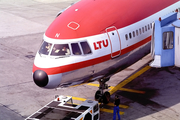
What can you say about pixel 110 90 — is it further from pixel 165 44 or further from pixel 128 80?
pixel 165 44

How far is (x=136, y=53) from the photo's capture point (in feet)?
81.3

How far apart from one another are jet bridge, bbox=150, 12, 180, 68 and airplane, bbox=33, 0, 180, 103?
1.29m

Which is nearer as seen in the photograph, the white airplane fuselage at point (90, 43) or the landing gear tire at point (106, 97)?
the white airplane fuselage at point (90, 43)

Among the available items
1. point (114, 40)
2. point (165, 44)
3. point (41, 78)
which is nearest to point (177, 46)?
point (165, 44)

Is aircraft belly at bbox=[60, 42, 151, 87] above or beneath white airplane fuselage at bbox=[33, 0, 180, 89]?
beneath

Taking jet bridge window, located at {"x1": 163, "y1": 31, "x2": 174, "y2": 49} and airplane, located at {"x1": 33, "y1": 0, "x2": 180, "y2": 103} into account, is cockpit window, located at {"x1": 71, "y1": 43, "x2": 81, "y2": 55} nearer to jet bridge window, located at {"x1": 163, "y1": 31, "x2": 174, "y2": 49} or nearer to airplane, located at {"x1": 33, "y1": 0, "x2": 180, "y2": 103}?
airplane, located at {"x1": 33, "y1": 0, "x2": 180, "y2": 103}

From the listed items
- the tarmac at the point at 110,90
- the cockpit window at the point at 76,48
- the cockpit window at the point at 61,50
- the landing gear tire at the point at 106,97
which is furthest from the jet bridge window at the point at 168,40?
the cockpit window at the point at 61,50

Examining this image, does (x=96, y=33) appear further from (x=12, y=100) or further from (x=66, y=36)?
(x=12, y=100)

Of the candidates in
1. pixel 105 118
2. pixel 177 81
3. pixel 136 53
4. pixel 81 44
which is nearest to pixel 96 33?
pixel 81 44

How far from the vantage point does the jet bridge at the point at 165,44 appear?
2362 cm

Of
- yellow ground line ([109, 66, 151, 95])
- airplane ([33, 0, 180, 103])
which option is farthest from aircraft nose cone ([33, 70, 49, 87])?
yellow ground line ([109, 66, 151, 95])

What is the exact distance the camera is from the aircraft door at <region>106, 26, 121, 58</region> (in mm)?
22312

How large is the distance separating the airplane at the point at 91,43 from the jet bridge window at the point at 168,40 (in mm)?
1642

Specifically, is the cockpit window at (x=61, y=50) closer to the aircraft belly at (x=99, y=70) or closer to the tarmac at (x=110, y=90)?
the aircraft belly at (x=99, y=70)
